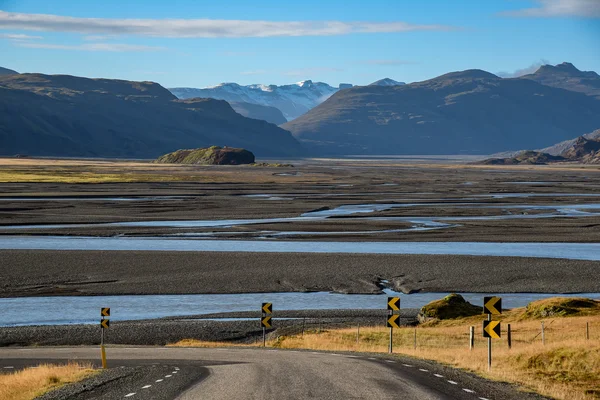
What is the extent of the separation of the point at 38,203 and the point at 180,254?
3838cm

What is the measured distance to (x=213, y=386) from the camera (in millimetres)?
17609

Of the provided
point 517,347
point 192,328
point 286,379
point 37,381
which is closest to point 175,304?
point 192,328

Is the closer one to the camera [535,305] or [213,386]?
[213,386]

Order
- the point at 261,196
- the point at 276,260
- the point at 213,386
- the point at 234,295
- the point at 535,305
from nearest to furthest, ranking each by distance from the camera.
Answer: the point at 213,386 < the point at 535,305 < the point at 234,295 < the point at 276,260 < the point at 261,196

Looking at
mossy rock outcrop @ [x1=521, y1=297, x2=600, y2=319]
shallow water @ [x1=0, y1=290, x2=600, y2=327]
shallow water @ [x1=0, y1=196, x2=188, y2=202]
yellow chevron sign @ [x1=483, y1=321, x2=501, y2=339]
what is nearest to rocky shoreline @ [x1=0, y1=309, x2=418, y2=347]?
shallow water @ [x1=0, y1=290, x2=600, y2=327]

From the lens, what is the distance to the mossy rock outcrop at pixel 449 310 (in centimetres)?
3641

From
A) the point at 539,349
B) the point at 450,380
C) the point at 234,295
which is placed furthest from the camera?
the point at 234,295

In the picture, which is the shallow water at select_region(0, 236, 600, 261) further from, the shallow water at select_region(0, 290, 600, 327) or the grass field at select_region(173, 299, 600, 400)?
the grass field at select_region(173, 299, 600, 400)

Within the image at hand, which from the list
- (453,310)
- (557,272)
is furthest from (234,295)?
(557,272)

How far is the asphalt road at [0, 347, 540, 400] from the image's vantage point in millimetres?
16797

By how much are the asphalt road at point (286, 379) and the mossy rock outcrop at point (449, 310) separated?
12.2m

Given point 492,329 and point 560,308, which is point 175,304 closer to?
point 560,308

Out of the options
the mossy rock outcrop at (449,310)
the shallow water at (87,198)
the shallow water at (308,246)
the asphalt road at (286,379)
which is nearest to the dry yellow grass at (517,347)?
the mossy rock outcrop at (449,310)

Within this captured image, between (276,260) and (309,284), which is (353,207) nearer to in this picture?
(276,260)
